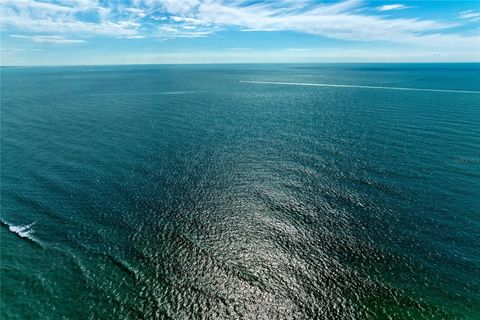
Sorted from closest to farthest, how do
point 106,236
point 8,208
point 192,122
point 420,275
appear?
point 420,275 → point 106,236 → point 8,208 → point 192,122

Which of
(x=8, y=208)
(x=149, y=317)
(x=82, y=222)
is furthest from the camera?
(x=8, y=208)

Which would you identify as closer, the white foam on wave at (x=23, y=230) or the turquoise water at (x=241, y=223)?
the turquoise water at (x=241, y=223)

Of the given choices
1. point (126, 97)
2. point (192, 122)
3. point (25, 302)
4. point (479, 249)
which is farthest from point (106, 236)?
point (126, 97)

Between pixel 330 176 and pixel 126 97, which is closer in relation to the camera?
pixel 330 176

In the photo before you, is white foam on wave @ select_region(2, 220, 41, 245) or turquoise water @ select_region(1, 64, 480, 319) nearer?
turquoise water @ select_region(1, 64, 480, 319)

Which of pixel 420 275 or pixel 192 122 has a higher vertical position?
pixel 192 122

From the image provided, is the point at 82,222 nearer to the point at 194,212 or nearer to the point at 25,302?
the point at 25,302

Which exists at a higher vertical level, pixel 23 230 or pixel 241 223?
pixel 23 230

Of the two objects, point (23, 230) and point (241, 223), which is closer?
point (23, 230)
